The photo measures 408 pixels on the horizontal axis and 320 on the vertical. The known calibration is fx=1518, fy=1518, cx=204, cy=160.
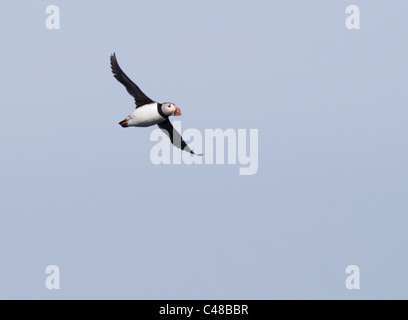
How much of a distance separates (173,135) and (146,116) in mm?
3055

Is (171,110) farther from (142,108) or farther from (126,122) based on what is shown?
(126,122)

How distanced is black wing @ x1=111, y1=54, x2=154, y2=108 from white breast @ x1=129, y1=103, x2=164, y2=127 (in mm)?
641

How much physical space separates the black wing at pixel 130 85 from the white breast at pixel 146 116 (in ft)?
2.10

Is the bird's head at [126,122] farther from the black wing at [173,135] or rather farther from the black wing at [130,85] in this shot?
the black wing at [173,135]

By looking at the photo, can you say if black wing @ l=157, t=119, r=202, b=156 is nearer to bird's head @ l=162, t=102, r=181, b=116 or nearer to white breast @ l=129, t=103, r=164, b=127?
white breast @ l=129, t=103, r=164, b=127

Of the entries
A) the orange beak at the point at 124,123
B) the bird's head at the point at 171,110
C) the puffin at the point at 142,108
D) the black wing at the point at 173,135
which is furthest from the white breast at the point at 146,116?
the black wing at the point at 173,135

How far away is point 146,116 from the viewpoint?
4669 centimetres

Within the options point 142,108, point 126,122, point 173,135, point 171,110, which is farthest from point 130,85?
point 173,135

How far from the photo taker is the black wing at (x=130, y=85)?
156 ft
